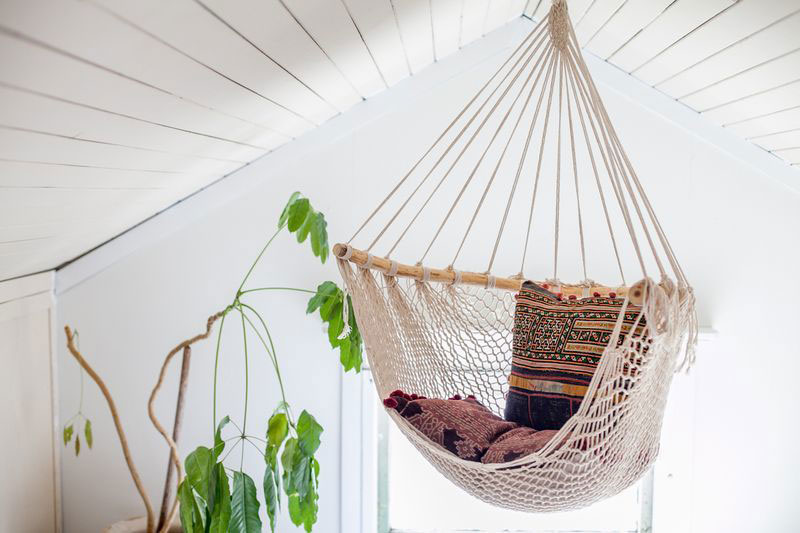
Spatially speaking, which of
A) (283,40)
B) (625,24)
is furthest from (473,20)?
(283,40)

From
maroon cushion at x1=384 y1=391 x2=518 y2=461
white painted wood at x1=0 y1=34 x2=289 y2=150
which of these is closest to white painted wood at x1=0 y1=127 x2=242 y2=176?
white painted wood at x1=0 y1=34 x2=289 y2=150

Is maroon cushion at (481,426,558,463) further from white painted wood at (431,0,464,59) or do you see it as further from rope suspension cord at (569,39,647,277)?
white painted wood at (431,0,464,59)

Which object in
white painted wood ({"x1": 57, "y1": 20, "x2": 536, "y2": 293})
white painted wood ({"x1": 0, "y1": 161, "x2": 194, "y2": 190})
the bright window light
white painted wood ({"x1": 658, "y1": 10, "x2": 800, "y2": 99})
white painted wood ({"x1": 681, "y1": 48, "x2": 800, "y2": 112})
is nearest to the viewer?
white painted wood ({"x1": 0, "y1": 161, "x2": 194, "y2": 190})

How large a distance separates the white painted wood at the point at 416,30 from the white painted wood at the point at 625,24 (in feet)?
1.71

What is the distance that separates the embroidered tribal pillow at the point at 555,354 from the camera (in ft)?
4.85

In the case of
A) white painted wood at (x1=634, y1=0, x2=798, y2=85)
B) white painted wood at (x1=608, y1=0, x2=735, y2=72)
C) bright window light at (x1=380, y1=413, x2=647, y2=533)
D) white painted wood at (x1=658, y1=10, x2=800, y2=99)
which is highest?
white painted wood at (x1=608, y1=0, x2=735, y2=72)

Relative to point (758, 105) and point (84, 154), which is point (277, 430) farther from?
point (758, 105)

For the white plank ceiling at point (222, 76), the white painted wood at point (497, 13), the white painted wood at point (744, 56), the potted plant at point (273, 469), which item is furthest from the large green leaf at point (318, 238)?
the white painted wood at point (744, 56)

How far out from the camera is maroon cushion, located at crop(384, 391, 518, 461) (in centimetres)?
135

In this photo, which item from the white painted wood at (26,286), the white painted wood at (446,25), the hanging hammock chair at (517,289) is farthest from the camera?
the white painted wood at (26,286)

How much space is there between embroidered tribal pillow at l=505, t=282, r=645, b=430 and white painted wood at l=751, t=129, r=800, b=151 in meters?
0.90

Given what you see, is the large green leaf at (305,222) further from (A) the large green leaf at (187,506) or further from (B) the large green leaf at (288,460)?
(A) the large green leaf at (187,506)

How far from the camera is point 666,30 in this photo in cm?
161

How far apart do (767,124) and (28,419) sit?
2484 millimetres
